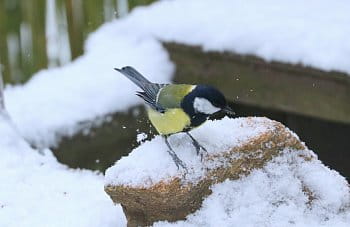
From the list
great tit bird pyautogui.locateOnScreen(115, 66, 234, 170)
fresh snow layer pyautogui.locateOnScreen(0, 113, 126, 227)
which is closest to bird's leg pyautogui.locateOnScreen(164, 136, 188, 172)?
great tit bird pyautogui.locateOnScreen(115, 66, 234, 170)

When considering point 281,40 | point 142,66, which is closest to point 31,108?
point 142,66

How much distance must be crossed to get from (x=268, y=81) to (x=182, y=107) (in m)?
1.44

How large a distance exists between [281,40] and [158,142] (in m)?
1.45

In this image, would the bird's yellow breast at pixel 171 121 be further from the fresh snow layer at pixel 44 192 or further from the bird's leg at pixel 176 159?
the fresh snow layer at pixel 44 192

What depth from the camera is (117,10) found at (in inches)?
172

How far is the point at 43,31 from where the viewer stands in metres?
4.20

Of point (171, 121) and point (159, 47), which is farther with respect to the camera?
point (159, 47)

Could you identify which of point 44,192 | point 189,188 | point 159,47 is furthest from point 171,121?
point 159,47

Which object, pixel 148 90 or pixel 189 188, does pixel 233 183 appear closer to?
pixel 189 188

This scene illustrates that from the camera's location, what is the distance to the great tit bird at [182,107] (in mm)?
2242

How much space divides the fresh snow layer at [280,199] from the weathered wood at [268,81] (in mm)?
1089

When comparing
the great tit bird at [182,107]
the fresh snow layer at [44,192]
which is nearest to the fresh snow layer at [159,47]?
the fresh snow layer at [44,192]

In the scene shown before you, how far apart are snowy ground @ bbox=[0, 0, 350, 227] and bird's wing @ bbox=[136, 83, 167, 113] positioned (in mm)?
422

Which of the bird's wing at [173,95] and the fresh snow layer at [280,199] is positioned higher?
the bird's wing at [173,95]
